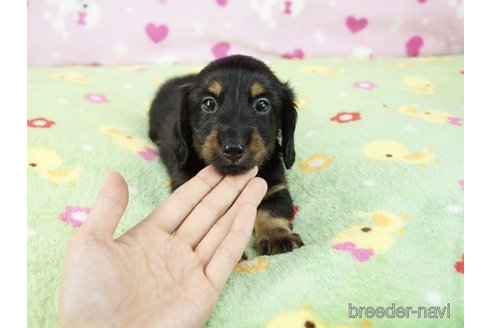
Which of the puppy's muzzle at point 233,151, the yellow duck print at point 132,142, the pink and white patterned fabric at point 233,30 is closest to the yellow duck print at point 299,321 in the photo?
the puppy's muzzle at point 233,151

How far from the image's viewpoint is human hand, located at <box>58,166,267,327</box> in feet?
4.27

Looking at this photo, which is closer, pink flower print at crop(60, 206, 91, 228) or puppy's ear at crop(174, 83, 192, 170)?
pink flower print at crop(60, 206, 91, 228)

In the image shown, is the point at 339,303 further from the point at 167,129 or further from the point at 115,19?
the point at 115,19

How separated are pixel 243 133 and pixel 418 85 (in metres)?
2.01

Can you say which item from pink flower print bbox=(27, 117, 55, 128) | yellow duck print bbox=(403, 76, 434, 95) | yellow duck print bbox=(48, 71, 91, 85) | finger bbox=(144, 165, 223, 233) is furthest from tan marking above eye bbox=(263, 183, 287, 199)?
yellow duck print bbox=(48, 71, 91, 85)

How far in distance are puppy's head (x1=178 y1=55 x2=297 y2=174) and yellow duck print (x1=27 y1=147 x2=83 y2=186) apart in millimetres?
474

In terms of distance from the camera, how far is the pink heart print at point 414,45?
14.2 ft

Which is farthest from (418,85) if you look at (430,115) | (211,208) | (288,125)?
(211,208)

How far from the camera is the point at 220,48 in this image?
166 inches

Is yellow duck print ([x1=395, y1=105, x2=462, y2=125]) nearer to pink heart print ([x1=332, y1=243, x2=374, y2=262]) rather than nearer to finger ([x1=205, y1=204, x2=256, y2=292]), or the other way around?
pink heart print ([x1=332, y1=243, x2=374, y2=262])

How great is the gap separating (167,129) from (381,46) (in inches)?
91.8

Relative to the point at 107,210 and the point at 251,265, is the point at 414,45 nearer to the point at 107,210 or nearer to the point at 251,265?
the point at 251,265

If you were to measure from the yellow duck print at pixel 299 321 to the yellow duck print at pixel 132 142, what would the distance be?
1.34 metres
